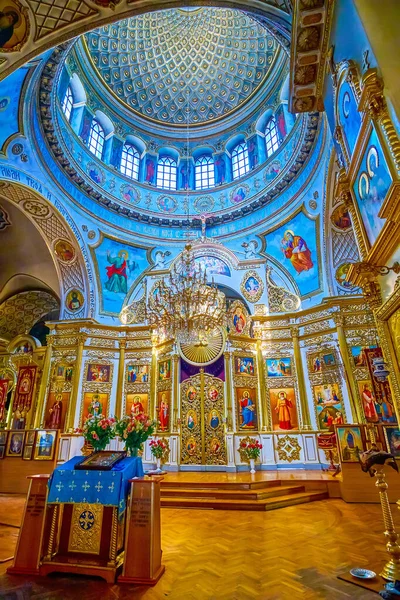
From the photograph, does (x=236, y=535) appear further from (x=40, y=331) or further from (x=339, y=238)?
(x=40, y=331)

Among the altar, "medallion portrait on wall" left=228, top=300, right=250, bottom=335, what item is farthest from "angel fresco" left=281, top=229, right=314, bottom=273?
the altar

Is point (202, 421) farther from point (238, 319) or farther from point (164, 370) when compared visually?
point (238, 319)

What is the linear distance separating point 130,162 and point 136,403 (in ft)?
42.1

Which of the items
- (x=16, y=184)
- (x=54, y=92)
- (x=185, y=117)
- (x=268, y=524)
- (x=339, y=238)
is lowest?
(x=268, y=524)

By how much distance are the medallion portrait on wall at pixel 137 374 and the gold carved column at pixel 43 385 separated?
3.41 metres

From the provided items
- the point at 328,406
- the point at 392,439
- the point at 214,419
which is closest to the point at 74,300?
the point at 214,419

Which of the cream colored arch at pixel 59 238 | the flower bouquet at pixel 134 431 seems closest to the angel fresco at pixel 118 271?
the cream colored arch at pixel 59 238

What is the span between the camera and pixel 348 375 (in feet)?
37.4

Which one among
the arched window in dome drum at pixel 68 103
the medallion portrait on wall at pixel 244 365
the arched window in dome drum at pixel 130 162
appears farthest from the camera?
the arched window in dome drum at pixel 130 162

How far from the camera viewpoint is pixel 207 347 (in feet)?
44.0

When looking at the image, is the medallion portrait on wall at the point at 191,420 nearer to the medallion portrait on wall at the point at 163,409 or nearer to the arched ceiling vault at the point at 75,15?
the medallion portrait on wall at the point at 163,409

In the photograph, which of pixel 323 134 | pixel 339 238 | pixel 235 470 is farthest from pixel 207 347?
pixel 323 134

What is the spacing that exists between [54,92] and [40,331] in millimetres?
11254

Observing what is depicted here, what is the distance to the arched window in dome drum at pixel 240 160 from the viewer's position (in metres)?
17.8
